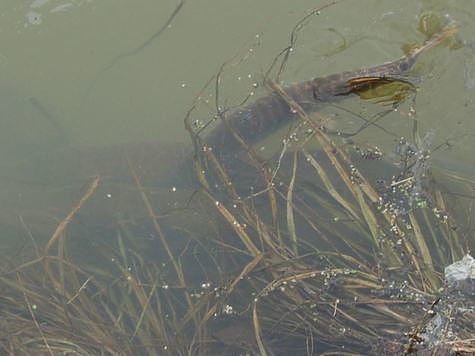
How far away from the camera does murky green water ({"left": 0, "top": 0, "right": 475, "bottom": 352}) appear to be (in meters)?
4.34

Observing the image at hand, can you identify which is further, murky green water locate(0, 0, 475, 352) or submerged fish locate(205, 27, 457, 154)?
murky green water locate(0, 0, 475, 352)

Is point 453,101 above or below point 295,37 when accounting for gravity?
below

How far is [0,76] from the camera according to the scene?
5320 mm

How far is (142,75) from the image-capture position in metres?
5.14

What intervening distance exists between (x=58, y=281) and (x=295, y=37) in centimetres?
254

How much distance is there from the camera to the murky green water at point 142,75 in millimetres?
4340

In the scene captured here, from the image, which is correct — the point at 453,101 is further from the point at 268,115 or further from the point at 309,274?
the point at 309,274

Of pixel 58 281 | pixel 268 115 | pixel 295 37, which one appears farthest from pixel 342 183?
pixel 58 281

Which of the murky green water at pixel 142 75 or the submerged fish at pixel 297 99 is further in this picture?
the murky green water at pixel 142 75

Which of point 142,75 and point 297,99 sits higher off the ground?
point 142,75

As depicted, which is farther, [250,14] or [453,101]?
[250,14]

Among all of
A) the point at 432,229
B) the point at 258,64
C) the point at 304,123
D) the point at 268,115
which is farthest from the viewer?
the point at 258,64

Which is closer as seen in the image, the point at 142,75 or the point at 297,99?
the point at 297,99

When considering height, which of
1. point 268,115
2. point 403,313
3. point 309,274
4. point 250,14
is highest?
point 250,14
